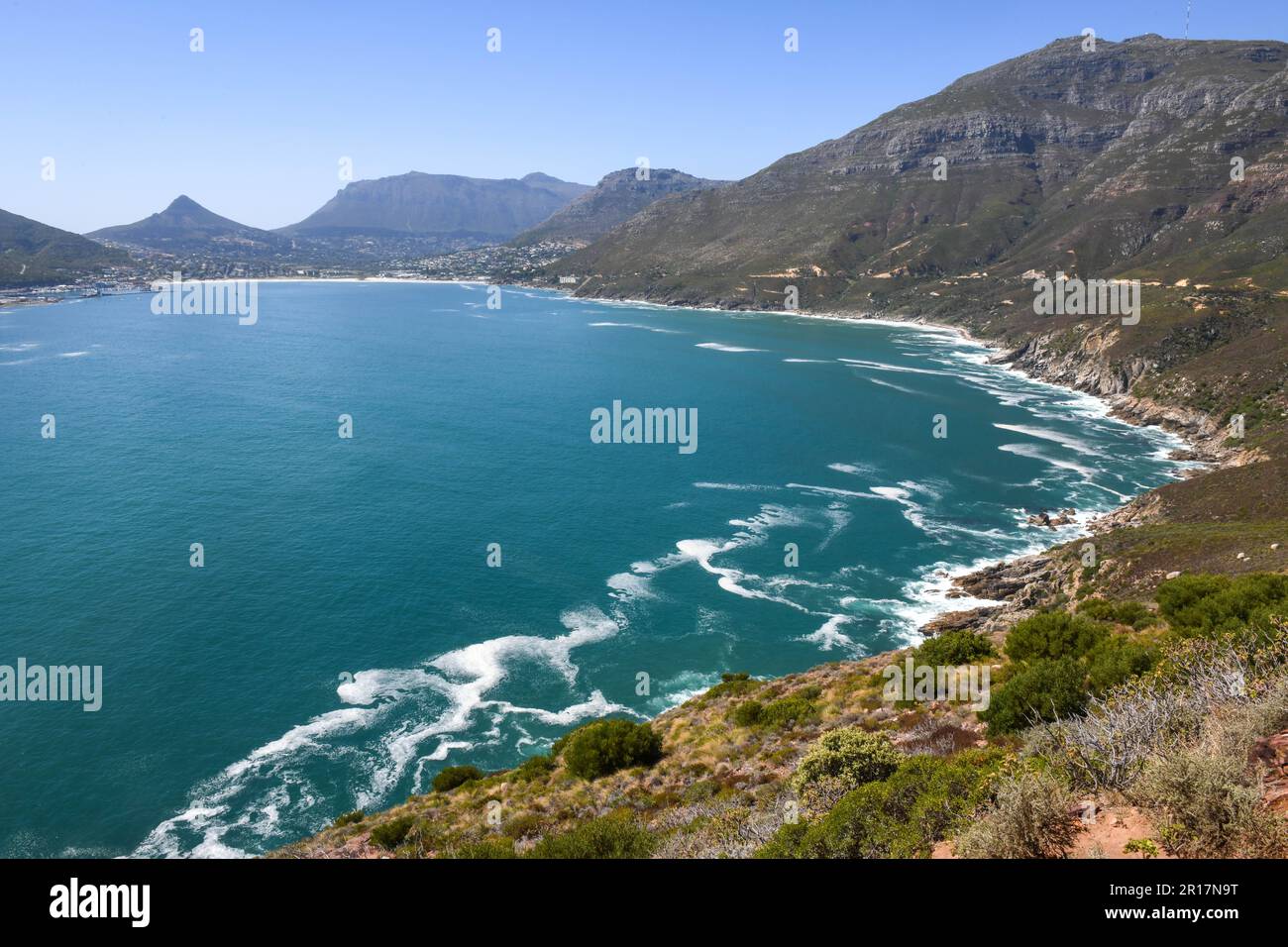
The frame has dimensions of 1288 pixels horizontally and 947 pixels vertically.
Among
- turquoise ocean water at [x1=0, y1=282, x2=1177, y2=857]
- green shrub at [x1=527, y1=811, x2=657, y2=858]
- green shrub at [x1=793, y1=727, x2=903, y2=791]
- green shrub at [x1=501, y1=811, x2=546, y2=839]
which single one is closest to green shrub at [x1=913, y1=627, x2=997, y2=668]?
turquoise ocean water at [x1=0, y1=282, x2=1177, y2=857]

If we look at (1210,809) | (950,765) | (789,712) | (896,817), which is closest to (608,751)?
(789,712)

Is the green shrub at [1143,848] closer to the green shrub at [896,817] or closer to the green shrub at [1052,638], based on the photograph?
the green shrub at [896,817]

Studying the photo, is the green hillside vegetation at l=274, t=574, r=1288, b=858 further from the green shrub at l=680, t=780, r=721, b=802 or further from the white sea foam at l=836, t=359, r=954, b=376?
the white sea foam at l=836, t=359, r=954, b=376

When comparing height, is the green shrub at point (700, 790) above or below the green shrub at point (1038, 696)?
below

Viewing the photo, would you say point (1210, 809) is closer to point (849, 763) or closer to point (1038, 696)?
point (849, 763)

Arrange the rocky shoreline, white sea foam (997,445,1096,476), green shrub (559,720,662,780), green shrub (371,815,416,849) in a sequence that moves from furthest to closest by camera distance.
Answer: white sea foam (997,445,1096,476) < the rocky shoreline < green shrub (559,720,662,780) < green shrub (371,815,416,849)

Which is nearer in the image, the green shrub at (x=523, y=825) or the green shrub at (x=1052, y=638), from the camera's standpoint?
the green shrub at (x=523, y=825)

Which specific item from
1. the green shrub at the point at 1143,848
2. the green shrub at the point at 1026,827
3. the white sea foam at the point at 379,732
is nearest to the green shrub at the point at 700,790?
the green shrub at the point at 1026,827
